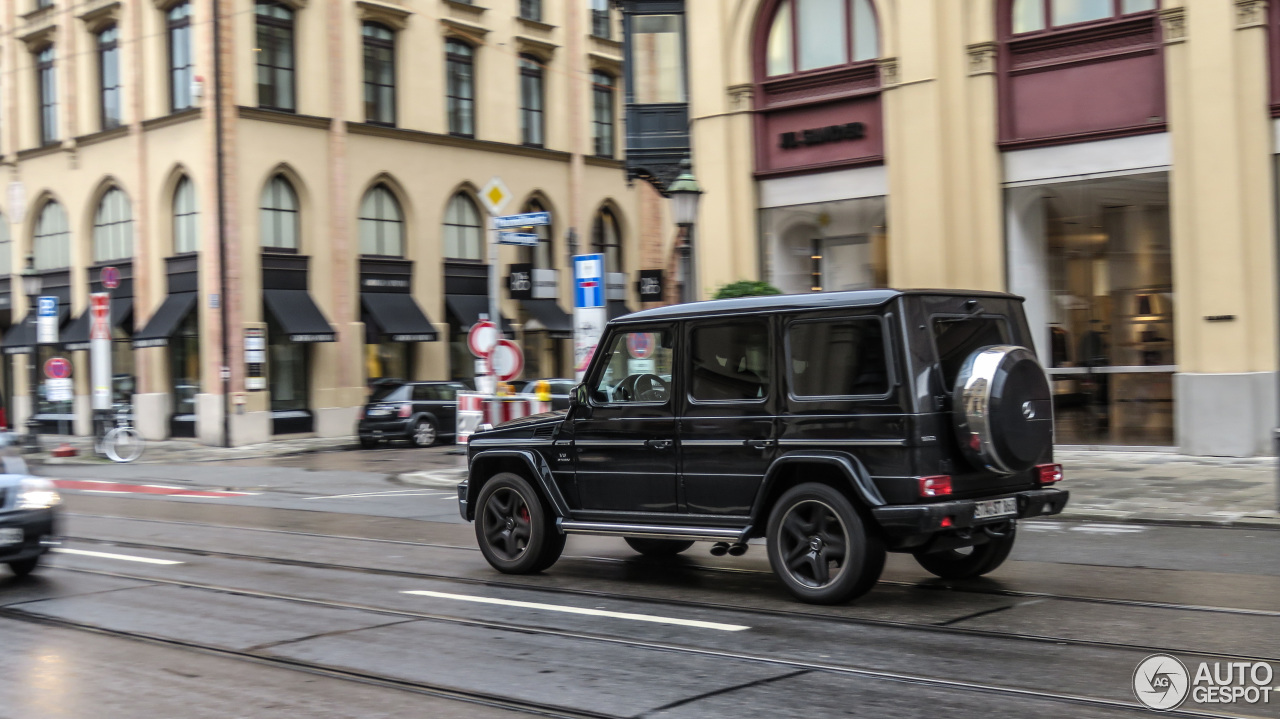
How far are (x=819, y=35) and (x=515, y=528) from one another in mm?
12936

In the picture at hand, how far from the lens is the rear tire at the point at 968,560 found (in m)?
8.61

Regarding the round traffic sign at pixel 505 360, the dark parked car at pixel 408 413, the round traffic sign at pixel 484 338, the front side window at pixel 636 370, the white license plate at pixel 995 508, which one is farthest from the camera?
the dark parked car at pixel 408 413

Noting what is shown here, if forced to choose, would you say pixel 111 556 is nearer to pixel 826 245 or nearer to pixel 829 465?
pixel 829 465

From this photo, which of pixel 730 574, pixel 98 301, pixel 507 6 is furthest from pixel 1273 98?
pixel 507 6

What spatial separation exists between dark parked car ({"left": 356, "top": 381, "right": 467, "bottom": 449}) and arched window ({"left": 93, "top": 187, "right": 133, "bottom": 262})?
353 inches

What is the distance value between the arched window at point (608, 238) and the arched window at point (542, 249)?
195cm

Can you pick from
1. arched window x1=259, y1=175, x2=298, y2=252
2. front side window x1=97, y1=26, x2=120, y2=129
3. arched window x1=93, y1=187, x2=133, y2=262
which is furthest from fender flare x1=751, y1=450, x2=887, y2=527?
front side window x1=97, y1=26, x2=120, y2=129

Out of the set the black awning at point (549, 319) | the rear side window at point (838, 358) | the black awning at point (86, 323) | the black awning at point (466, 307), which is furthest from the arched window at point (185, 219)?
the rear side window at point (838, 358)

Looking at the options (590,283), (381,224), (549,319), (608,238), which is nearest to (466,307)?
(549,319)

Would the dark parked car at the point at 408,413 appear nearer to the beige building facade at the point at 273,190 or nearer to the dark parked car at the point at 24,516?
the beige building facade at the point at 273,190

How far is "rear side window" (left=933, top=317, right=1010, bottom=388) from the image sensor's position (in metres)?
7.79

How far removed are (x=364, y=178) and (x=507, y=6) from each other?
763 cm

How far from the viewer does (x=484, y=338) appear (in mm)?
19281

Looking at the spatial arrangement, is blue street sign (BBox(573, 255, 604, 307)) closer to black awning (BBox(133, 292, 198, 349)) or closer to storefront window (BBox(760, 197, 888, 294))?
storefront window (BBox(760, 197, 888, 294))
